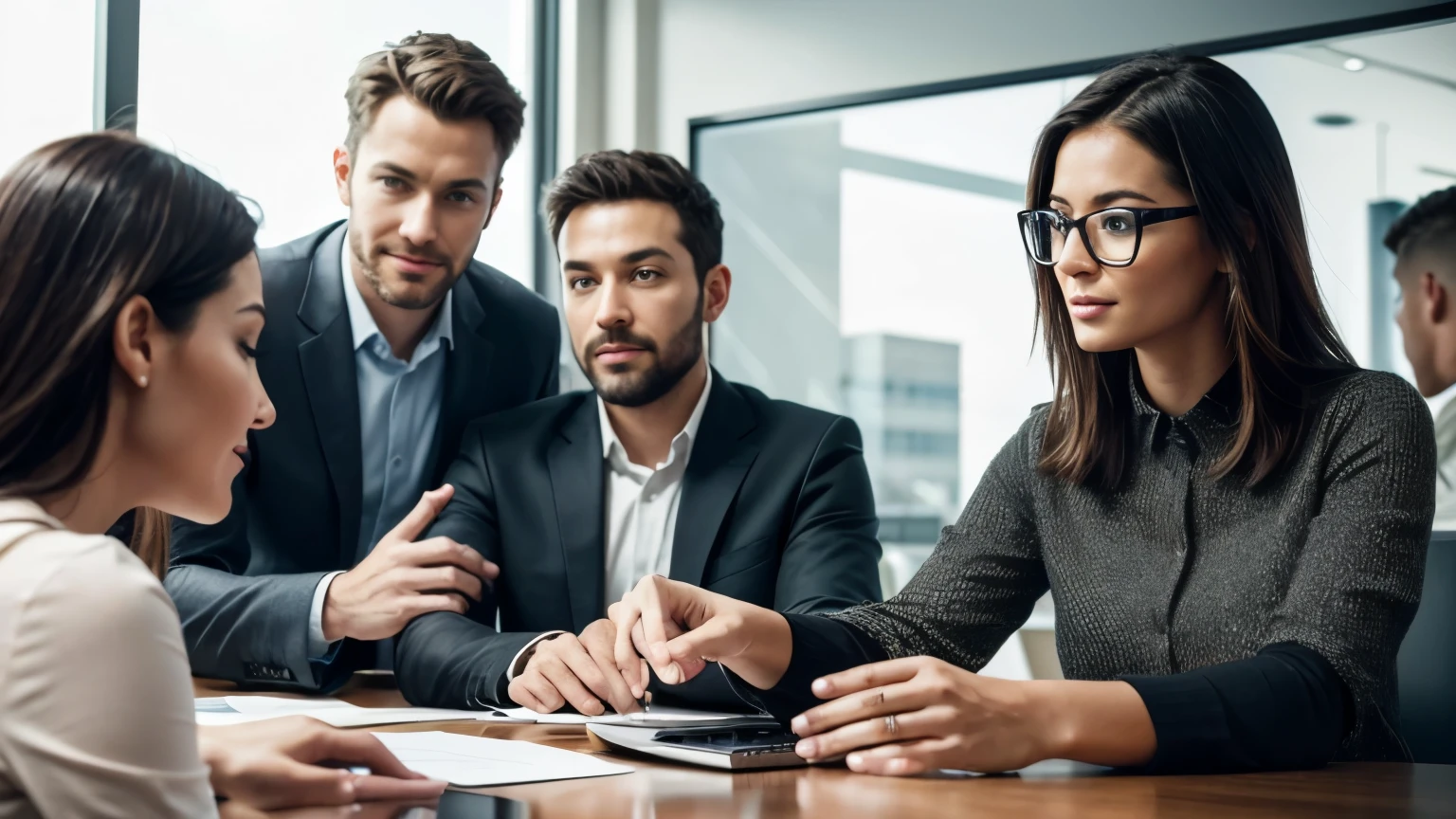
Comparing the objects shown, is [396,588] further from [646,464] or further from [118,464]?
[118,464]

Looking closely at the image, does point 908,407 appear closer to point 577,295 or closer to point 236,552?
point 577,295

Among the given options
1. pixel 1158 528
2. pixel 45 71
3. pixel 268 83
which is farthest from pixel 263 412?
pixel 268 83

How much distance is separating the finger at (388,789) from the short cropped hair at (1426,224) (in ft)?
9.66

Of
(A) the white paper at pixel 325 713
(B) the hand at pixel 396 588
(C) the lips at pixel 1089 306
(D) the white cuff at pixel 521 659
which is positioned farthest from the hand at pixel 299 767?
(C) the lips at pixel 1089 306

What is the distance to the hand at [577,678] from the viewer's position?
1745mm

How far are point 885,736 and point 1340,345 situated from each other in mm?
886

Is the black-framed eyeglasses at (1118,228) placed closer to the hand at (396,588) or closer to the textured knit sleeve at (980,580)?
the textured knit sleeve at (980,580)

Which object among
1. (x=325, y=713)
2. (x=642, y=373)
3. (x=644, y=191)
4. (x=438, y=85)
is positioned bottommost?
(x=325, y=713)

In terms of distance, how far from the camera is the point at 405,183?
261cm

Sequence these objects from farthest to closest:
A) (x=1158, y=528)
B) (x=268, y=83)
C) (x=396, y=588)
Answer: (x=268, y=83), (x=396, y=588), (x=1158, y=528)

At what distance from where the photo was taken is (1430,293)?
316 cm

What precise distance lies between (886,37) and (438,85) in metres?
1.92

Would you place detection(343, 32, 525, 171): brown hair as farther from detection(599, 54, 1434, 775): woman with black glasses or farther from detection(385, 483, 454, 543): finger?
detection(599, 54, 1434, 775): woman with black glasses

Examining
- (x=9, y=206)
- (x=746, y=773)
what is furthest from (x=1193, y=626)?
(x=9, y=206)
